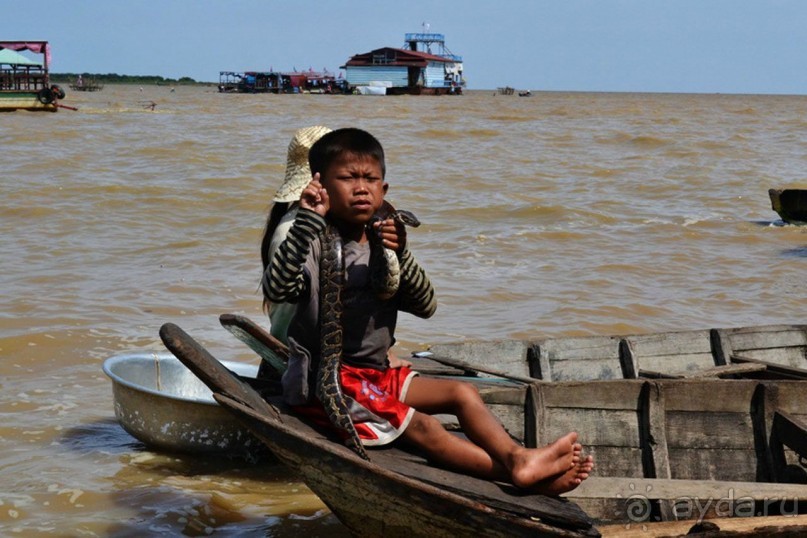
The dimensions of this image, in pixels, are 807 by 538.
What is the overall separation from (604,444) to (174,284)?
18.0 feet

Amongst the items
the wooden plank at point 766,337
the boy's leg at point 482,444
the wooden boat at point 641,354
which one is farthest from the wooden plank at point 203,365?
the wooden plank at point 766,337

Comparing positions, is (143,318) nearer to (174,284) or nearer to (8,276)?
(174,284)

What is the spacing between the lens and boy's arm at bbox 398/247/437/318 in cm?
304

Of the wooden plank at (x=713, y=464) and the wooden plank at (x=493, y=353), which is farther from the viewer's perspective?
the wooden plank at (x=493, y=353)

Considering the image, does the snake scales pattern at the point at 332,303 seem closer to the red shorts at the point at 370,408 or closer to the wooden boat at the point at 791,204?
the red shorts at the point at 370,408

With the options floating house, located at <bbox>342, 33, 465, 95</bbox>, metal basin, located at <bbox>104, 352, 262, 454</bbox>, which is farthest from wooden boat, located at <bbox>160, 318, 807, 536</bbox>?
floating house, located at <bbox>342, 33, 465, 95</bbox>

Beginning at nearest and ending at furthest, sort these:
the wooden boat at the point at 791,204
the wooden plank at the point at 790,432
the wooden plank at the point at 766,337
→ the wooden plank at the point at 790,432, the wooden plank at the point at 766,337, the wooden boat at the point at 791,204

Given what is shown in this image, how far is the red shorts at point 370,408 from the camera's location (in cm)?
300

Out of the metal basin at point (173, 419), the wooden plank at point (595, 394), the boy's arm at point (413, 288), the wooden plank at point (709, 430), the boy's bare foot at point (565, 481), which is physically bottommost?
the metal basin at point (173, 419)

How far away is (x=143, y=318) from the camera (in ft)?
23.5

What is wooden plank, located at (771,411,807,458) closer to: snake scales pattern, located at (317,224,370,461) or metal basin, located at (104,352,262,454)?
snake scales pattern, located at (317,224,370,461)

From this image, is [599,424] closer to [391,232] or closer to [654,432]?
[654,432]

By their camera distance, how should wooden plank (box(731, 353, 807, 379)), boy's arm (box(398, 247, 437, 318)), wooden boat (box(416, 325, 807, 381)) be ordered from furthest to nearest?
1. wooden boat (box(416, 325, 807, 381))
2. wooden plank (box(731, 353, 807, 379))
3. boy's arm (box(398, 247, 437, 318))

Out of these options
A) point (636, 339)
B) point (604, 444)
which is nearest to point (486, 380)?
point (604, 444)
